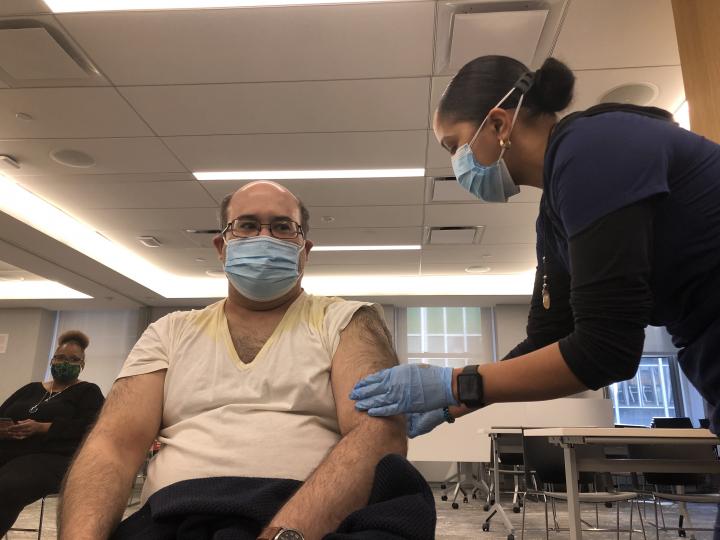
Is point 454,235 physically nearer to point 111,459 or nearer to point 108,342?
point 111,459

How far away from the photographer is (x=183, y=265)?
7.55 meters

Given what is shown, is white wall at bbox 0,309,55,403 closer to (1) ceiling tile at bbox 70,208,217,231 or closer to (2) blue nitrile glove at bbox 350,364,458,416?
(1) ceiling tile at bbox 70,208,217,231

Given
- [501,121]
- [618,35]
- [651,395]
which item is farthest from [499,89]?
[651,395]

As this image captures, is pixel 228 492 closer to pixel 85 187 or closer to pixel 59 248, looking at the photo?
pixel 85 187

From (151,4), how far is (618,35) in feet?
7.95

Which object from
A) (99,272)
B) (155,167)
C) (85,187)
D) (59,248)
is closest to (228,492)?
(155,167)

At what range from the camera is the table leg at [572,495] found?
2512mm

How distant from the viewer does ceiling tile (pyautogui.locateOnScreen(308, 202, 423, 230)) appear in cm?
541

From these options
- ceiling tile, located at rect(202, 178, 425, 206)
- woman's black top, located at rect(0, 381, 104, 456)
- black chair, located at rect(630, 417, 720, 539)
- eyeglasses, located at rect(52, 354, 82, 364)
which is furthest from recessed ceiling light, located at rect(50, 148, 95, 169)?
black chair, located at rect(630, 417, 720, 539)

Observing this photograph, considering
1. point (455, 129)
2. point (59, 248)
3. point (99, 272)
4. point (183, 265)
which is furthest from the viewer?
point (183, 265)

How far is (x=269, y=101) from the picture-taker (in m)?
3.57

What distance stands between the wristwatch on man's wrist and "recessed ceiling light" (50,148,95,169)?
4.17m

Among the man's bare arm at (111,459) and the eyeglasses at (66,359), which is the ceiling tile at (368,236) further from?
the man's bare arm at (111,459)

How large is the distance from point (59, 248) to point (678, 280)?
20.8ft
